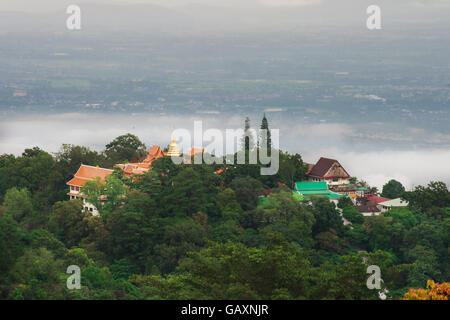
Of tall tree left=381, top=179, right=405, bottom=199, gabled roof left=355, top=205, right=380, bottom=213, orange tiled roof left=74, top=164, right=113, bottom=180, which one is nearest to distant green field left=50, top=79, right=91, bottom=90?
tall tree left=381, top=179, right=405, bottom=199

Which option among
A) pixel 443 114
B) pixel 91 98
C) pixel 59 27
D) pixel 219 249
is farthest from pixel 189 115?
pixel 219 249

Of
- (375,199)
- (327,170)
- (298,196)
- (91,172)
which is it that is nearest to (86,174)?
(91,172)

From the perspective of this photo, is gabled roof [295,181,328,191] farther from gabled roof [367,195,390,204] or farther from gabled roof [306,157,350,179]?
gabled roof [367,195,390,204]

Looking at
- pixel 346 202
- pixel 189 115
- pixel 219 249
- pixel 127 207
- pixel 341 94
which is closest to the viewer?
pixel 219 249

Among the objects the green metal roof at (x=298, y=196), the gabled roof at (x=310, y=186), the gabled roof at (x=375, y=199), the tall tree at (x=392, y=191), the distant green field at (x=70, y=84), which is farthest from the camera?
the distant green field at (x=70, y=84)

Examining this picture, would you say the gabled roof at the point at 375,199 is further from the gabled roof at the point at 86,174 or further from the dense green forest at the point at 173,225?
the gabled roof at the point at 86,174

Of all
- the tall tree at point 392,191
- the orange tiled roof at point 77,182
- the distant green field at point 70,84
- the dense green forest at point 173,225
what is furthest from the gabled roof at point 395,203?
the distant green field at point 70,84
